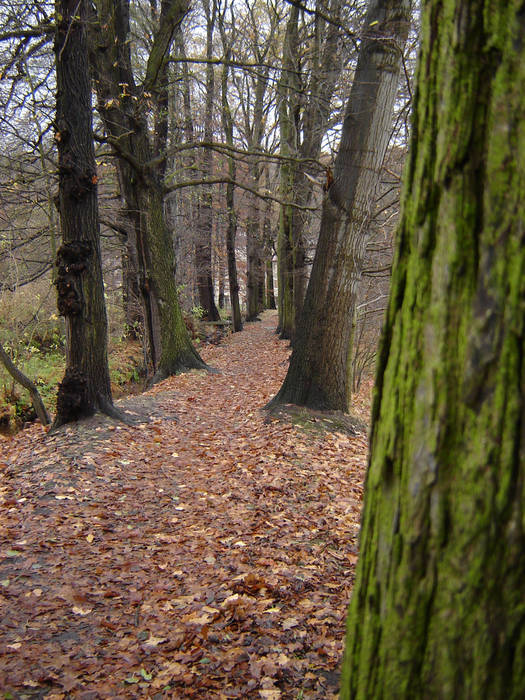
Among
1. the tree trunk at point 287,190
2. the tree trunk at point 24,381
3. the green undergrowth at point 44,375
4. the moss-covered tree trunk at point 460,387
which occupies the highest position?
the tree trunk at point 287,190

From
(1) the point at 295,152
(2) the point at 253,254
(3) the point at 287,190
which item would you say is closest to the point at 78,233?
(3) the point at 287,190

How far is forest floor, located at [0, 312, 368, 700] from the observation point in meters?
A: 2.54

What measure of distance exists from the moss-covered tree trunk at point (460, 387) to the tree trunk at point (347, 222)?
560cm

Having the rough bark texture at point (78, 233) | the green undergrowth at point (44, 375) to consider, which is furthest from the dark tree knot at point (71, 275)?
the green undergrowth at point (44, 375)

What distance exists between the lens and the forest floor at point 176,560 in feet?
8.33

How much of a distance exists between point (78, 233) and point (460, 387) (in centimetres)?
641

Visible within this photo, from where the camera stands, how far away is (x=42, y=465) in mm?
5496

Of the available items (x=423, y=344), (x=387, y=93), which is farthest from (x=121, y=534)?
(x=387, y=93)

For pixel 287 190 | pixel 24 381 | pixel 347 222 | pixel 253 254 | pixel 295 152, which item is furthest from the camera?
pixel 253 254

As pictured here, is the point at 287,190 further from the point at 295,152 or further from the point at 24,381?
the point at 24,381

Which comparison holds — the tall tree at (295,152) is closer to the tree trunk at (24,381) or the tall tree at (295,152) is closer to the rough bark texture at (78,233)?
the rough bark texture at (78,233)

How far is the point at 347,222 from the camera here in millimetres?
6664

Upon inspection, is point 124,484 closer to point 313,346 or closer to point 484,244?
point 313,346

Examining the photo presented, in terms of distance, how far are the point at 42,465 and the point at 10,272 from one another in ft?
20.3
